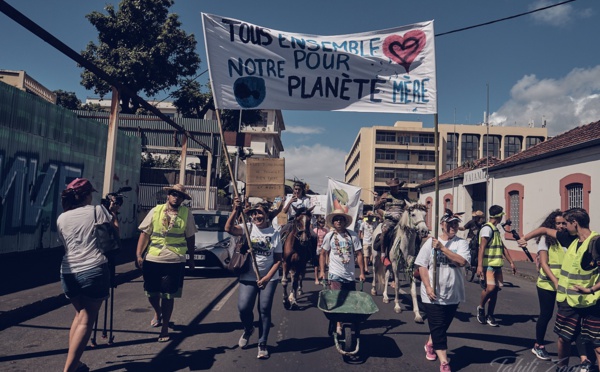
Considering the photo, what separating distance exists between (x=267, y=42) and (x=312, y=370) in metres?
4.18

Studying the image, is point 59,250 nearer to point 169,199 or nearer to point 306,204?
point 306,204

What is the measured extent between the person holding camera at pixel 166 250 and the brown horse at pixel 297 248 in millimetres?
3056

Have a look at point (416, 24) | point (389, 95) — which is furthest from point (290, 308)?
point (416, 24)

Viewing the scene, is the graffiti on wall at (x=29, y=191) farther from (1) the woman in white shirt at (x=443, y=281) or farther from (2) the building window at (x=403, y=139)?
(2) the building window at (x=403, y=139)

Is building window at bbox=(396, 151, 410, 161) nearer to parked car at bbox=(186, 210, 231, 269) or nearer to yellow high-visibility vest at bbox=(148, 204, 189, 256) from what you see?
parked car at bbox=(186, 210, 231, 269)

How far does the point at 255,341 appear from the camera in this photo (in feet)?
20.6

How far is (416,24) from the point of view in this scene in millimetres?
6129

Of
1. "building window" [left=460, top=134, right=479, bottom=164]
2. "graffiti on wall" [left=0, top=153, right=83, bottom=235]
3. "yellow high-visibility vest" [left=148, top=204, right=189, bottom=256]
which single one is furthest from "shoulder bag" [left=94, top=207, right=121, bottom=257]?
"building window" [left=460, top=134, right=479, bottom=164]

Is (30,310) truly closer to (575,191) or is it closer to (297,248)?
(297,248)

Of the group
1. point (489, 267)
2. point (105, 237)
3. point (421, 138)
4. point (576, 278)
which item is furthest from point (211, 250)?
point (421, 138)

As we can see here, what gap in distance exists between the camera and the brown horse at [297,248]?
914 centimetres

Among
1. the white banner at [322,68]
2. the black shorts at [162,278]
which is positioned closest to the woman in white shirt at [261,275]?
the black shorts at [162,278]

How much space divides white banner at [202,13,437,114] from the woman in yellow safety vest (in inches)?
86.5

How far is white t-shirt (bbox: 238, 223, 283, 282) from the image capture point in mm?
5797
